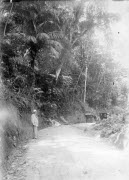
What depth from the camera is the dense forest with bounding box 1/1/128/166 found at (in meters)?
17.3

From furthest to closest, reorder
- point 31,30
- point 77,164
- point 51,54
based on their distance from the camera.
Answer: point 51,54 < point 31,30 < point 77,164

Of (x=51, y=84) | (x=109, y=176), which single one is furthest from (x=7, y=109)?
(x=51, y=84)

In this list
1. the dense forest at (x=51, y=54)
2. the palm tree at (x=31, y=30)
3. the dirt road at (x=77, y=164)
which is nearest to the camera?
the dirt road at (x=77, y=164)

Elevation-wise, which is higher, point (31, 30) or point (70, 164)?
point (31, 30)

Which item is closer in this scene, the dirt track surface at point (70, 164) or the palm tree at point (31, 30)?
the dirt track surface at point (70, 164)

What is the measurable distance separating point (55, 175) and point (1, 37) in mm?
11870

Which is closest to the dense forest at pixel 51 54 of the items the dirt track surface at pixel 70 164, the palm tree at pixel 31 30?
the palm tree at pixel 31 30

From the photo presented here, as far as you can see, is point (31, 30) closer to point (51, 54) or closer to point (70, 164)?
point (51, 54)

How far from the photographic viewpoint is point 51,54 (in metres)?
22.6

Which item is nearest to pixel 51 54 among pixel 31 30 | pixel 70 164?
pixel 31 30

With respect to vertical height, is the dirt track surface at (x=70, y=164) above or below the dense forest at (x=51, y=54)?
below

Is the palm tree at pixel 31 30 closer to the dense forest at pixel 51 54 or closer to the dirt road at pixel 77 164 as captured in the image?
the dense forest at pixel 51 54

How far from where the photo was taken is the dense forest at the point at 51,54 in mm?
17281

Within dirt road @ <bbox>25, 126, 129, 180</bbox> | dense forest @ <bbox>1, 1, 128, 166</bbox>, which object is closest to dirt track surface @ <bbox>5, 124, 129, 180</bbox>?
dirt road @ <bbox>25, 126, 129, 180</bbox>
